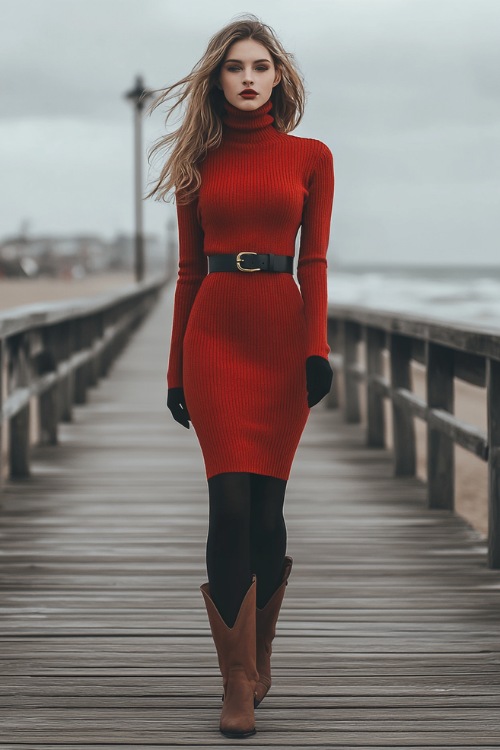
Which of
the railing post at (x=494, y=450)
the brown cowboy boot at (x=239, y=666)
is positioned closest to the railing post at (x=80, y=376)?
the railing post at (x=494, y=450)

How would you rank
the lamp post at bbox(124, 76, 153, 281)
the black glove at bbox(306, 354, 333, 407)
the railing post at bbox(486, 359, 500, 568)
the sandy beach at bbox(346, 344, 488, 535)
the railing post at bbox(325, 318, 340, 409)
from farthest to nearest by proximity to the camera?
the lamp post at bbox(124, 76, 153, 281)
the railing post at bbox(325, 318, 340, 409)
the sandy beach at bbox(346, 344, 488, 535)
the railing post at bbox(486, 359, 500, 568)
the black glove at bbox(306, 354, 333, 407)

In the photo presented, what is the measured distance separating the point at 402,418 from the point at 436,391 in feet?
4.19

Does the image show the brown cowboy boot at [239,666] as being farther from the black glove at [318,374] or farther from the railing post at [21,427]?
the railing post at [21,427]

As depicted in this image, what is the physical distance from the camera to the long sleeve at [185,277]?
3.34 metres

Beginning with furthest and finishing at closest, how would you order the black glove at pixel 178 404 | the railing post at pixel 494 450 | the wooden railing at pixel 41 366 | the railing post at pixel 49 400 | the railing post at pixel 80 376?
the railing post at pixel 80 376 → the railing post at pixel 49 400 → the wooden railing at pixel 41 366 → the railing post at pixel 494 450 → the black glove at pixel 178 404

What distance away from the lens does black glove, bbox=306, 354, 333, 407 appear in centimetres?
315

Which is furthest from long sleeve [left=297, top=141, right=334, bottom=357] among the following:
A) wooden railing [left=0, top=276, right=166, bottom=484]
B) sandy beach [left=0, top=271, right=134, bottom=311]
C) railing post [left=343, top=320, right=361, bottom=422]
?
sandy beach [left=0, top=271, right=134, bottom=311]

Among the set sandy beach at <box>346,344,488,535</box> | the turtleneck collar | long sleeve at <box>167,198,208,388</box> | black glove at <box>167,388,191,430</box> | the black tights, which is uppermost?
the turtleneck collar

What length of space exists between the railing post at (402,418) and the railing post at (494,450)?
235 centimetres

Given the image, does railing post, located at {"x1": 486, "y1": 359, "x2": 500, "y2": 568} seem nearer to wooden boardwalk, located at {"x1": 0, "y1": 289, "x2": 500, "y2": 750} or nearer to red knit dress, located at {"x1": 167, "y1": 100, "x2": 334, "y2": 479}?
wooden boardwalk, located at {"x1": 0, "y1": 289, "x2": 500, "y2": 750}

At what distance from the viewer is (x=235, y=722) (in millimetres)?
3152

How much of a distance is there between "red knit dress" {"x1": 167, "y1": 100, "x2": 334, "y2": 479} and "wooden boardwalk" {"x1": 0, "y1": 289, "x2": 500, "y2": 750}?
69 cm

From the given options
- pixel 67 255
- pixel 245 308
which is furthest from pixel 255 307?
pixel 67 255

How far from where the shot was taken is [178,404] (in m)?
3.38
